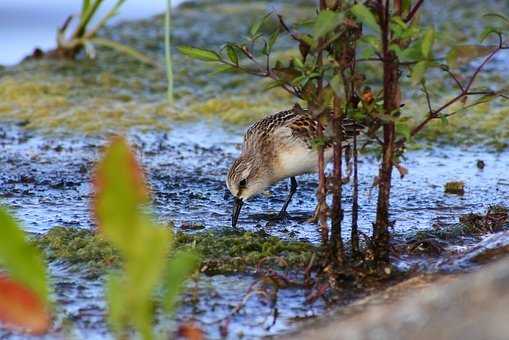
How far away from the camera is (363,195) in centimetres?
679

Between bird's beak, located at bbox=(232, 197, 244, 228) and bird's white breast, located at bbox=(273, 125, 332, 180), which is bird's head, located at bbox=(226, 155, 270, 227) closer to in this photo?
bird's beak, located at bbox=(232, 197, 244, 228)

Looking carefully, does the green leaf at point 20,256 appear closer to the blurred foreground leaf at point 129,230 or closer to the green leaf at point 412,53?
the blurred foreground leaf at point 129,230

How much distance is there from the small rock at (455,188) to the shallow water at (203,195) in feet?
0.18

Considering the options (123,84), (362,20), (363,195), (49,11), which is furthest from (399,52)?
(49,11)

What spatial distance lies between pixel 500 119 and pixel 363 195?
2.22 m

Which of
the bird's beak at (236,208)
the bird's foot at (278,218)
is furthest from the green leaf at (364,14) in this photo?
the bird's foot at (278,218)

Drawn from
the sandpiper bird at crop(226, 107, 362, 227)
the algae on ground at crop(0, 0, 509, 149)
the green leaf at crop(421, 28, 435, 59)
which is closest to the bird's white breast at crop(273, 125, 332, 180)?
the sandpiper bird at crop(226, 107, 362, 227)

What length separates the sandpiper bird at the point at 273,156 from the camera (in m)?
6.54

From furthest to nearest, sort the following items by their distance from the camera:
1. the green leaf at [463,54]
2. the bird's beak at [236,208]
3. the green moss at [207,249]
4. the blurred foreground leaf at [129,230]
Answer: the bird's beak at [236,208] < the green moss at [207,249] < the green leaf at [463,54] < the blurred foreground leaf at [129,230]

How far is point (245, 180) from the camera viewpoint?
6.52 metres

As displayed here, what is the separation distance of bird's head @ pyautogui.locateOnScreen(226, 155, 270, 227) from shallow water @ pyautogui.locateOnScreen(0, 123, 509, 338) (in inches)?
4.3

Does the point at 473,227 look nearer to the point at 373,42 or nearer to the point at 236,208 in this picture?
the point at 236,208

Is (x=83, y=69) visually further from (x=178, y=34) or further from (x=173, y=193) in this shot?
(x=173, y=193)

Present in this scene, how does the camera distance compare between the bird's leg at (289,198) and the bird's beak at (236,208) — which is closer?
the bird's beak at (236,208)
